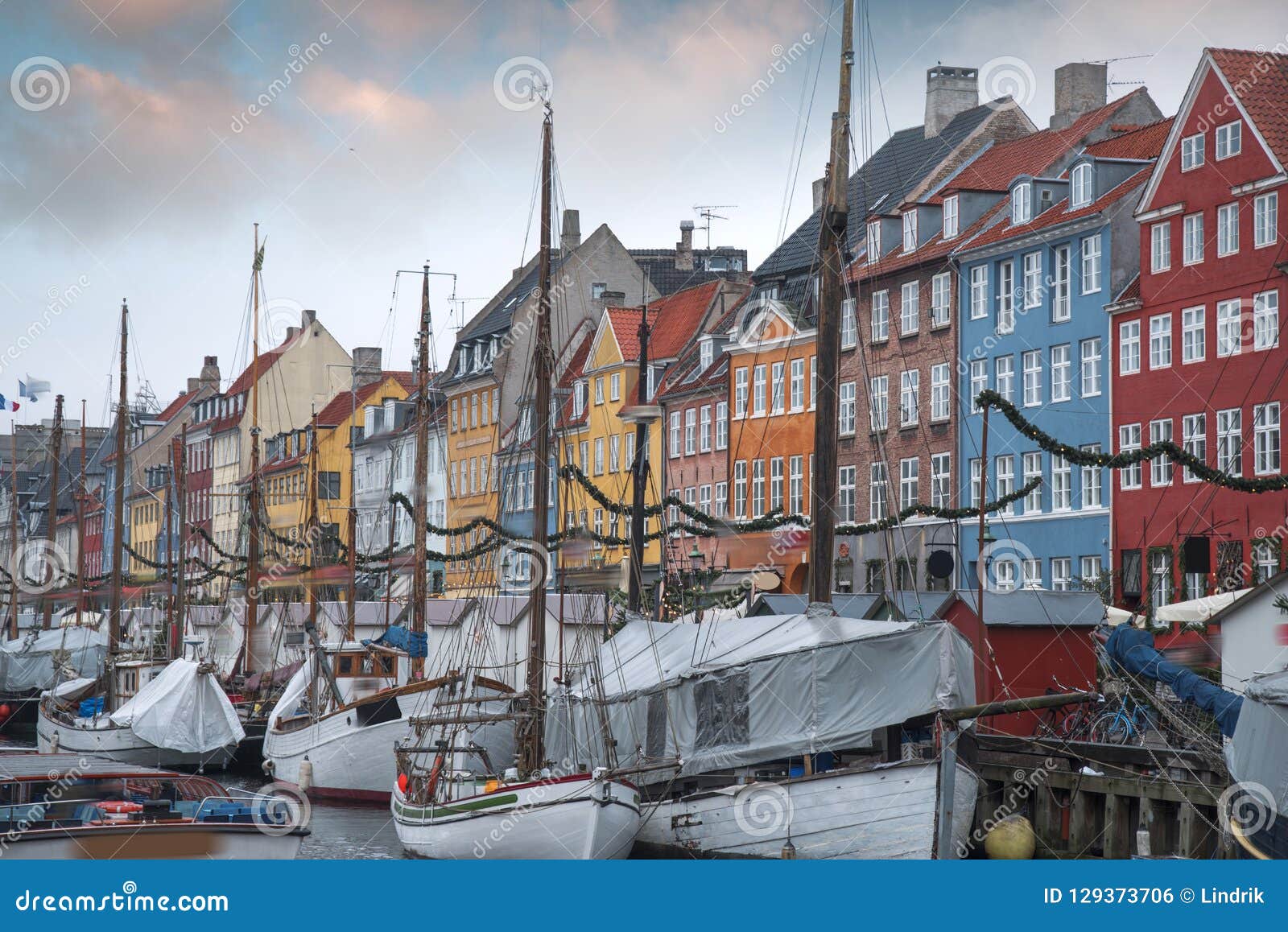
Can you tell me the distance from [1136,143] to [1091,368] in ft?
25.1

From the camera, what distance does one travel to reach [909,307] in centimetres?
5928

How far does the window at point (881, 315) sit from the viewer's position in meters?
60.3

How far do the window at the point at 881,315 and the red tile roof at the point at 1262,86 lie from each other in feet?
50.4

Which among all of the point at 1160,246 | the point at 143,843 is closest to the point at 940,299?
the point at 1160,246

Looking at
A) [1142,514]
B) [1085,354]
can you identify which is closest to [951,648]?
[1142,514]

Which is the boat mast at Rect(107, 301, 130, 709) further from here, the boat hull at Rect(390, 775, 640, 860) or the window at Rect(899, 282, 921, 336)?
the boat hull at Rect(390, 775, 640, 860)

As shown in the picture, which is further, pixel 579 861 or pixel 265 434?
pixel 265 434

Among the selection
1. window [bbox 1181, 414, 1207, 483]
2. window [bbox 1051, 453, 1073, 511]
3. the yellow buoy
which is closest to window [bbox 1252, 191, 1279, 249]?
window [bbox 1181, 414, 1207, 483]

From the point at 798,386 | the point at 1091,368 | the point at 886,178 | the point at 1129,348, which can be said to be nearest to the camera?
the point at 1129,348

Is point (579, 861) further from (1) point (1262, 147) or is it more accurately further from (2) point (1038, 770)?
(1) point (1262, 147)

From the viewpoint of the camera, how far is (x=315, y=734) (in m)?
42.5

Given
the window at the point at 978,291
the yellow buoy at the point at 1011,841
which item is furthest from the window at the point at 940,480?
the yellow buoy at the point at 1011,841

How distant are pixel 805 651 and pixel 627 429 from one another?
156 feet

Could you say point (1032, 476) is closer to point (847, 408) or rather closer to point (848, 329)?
point (847, 408)
